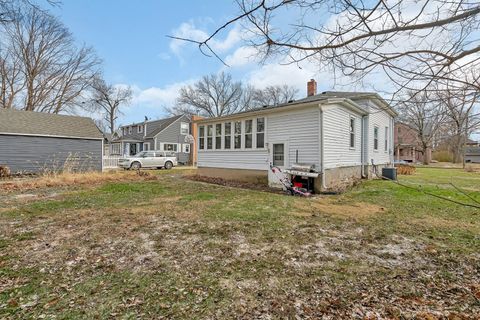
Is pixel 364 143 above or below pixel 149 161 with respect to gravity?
above

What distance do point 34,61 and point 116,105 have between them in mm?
14666

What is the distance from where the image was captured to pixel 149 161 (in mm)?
21531

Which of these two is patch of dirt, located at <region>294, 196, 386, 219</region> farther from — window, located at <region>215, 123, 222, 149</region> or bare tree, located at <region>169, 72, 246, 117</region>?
bare tree, located at <region>169, 72, 246, 117</region>

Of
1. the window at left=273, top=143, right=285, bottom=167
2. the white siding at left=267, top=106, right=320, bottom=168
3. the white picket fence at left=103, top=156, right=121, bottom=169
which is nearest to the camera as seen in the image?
the white siding at left=267, top=106, right=320, bottom=168

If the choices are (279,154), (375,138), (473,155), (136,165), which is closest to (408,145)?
(473,155)

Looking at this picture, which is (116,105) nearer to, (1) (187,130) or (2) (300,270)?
(1) (187,130)

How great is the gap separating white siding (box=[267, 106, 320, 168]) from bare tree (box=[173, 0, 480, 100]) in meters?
7.06

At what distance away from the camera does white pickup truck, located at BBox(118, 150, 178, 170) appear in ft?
66.7

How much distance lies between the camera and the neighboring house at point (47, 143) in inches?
584

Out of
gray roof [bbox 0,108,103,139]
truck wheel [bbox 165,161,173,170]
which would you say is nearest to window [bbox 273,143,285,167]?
gray roof [bbox 0,108,103,139]

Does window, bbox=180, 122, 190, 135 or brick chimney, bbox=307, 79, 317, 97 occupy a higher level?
brick chimney, bbox=307, 79, 317, 97

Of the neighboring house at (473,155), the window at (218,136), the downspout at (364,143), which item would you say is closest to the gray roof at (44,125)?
the window at (218,136)

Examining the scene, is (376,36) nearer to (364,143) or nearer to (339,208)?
(339,208)

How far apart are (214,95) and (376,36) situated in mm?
41274
